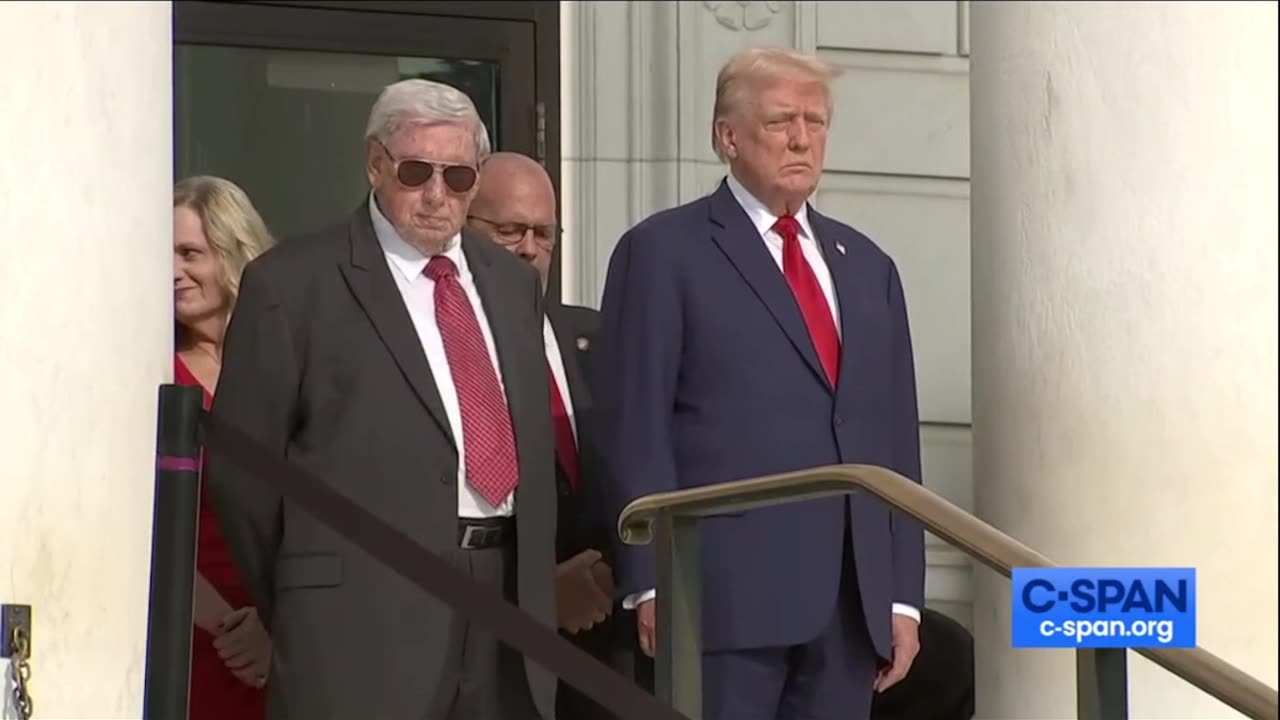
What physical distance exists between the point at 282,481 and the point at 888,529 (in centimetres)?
132

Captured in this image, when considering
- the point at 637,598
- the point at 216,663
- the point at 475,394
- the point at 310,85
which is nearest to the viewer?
the point at 475,394

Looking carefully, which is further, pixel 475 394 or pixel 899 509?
pixel 475 394

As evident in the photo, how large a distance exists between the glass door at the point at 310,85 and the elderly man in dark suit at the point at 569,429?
2431 millimetres

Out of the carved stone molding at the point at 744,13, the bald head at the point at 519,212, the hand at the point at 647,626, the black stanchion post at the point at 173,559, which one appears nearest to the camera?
the black stanchion post at the point at 173,559

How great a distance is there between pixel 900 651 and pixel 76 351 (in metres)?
1.69

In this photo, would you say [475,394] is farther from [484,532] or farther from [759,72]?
[759,72]

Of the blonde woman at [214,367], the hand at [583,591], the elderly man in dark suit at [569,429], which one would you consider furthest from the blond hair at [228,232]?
the hand at [583,591]

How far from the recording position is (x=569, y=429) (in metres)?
5.23

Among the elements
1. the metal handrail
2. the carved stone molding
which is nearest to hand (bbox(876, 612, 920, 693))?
the metal handrail

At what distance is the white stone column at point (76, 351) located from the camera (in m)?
4.42

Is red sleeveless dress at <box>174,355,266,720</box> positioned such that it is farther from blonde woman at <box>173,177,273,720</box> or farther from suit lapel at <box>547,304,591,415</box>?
suit lapel at <box>547,304,591,415</box>

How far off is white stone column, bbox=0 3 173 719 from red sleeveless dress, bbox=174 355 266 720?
0.32 m

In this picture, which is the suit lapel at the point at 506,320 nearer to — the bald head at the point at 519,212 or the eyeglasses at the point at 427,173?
the eyeglasses at the point at 427,173

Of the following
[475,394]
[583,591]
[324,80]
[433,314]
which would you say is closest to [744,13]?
[324,80]
